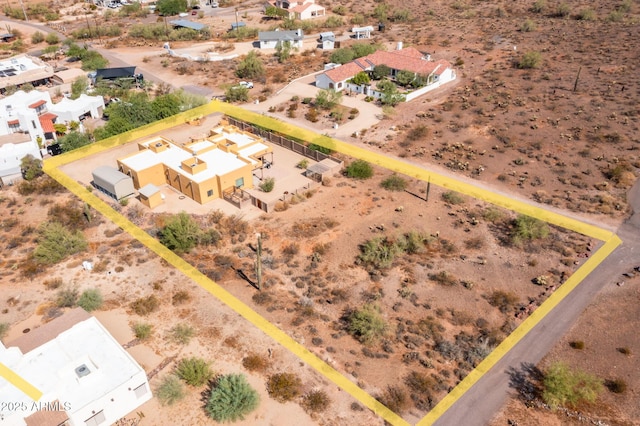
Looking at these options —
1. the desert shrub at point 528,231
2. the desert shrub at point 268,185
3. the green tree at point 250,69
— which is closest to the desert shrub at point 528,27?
the green tree at point 250,69

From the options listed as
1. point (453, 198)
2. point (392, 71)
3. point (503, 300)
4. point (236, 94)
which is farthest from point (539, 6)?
point (503, 300)

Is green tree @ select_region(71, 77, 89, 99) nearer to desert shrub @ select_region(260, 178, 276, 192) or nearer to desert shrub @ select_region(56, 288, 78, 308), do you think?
desert shrub @ select_region(260, 178, 276, 192)

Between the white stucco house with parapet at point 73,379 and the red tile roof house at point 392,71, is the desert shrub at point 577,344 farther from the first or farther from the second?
the red tile roof house at point 392,71

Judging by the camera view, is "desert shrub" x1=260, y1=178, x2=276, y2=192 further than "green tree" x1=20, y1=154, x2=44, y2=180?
No

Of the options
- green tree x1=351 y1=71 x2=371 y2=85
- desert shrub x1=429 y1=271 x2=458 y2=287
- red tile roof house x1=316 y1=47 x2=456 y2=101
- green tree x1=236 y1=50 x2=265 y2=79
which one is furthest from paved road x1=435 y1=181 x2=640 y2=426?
green tree x1=236 y1=50 x2=265 y2=79

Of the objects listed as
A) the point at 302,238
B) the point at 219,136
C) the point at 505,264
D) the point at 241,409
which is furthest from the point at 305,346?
the point at 219,136

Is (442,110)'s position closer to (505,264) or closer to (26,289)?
(505,264)
